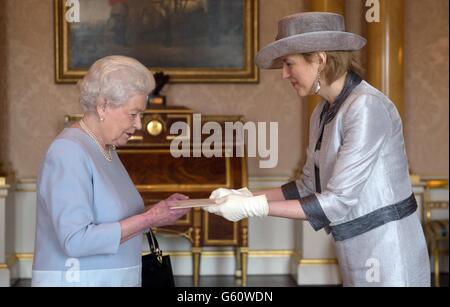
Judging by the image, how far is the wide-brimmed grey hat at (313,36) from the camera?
2373 millimetres

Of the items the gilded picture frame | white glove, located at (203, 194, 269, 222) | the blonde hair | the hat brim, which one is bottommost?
white glove, located at (203, 194, 269, 222)

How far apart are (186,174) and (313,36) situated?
277 cm

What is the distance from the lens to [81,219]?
215cm

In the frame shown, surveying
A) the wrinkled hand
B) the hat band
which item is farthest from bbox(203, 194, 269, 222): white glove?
the hat band

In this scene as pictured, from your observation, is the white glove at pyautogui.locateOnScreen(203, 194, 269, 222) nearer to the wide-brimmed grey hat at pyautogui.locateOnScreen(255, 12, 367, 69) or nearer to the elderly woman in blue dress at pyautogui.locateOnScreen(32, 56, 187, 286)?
the elderly woman in blue dress at pyautogui.locateOnScreen(32, 56, 187, 286)

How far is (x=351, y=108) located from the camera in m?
2.30

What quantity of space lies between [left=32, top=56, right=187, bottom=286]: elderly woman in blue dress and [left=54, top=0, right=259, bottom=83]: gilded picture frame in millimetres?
3396

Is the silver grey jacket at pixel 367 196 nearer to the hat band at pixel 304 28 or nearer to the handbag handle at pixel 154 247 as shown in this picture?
the hat band at pixel 304 28

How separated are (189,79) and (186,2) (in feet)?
1.88

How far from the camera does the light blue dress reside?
7.04ft

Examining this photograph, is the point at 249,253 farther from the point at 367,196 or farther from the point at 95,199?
the point at 95,199

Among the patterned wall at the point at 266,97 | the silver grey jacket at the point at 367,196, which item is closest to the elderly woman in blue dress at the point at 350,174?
the silver grey jacket at the point at 367,196

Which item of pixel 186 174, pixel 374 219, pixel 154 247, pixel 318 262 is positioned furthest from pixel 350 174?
pixel 318 262
